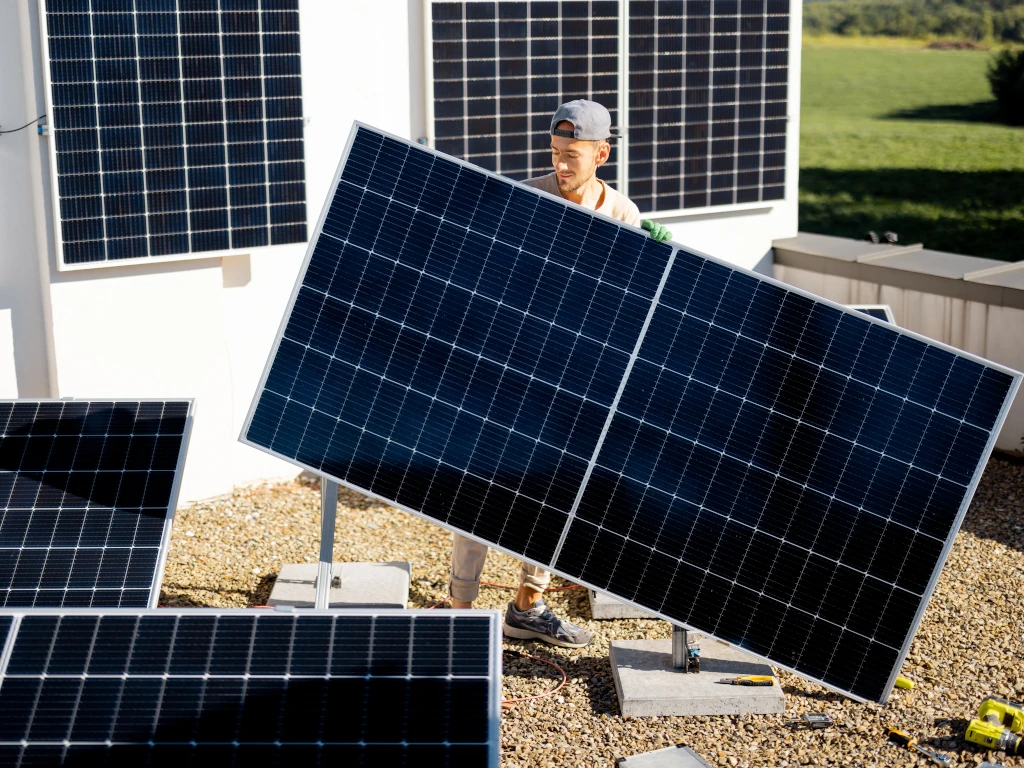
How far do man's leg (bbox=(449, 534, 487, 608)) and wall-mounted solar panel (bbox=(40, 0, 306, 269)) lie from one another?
3689 mm

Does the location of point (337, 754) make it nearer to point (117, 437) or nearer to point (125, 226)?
point (117, 437)

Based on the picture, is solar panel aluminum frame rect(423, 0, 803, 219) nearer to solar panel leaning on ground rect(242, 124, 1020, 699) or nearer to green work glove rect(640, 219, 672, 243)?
green work glove rect(640, 219, 672, 243)

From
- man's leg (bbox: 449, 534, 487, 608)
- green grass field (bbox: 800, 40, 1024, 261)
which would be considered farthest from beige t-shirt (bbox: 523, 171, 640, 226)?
green grass field (bbox: 800, 40, 1024, 261)

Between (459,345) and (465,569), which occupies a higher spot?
(459,345)

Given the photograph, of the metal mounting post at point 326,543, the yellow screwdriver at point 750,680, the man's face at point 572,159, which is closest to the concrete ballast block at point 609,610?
the yellow screwdriver at point 750,680

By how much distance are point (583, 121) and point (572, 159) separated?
244mm

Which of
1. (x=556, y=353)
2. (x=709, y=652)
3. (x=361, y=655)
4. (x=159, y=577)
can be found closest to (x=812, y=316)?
(x=556, y=353)

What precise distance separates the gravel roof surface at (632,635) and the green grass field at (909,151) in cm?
1310

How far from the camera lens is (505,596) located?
9461 mm

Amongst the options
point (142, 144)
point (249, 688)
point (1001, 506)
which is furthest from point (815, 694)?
point (142, 144)

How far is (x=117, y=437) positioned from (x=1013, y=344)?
803 centimetres

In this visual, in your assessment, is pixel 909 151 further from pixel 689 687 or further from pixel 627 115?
pixel 689 687

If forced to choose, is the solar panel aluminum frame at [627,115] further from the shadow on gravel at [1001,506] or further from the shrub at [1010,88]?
the shrub at [1010,88]

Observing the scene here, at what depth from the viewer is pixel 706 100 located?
1269 centimetres
